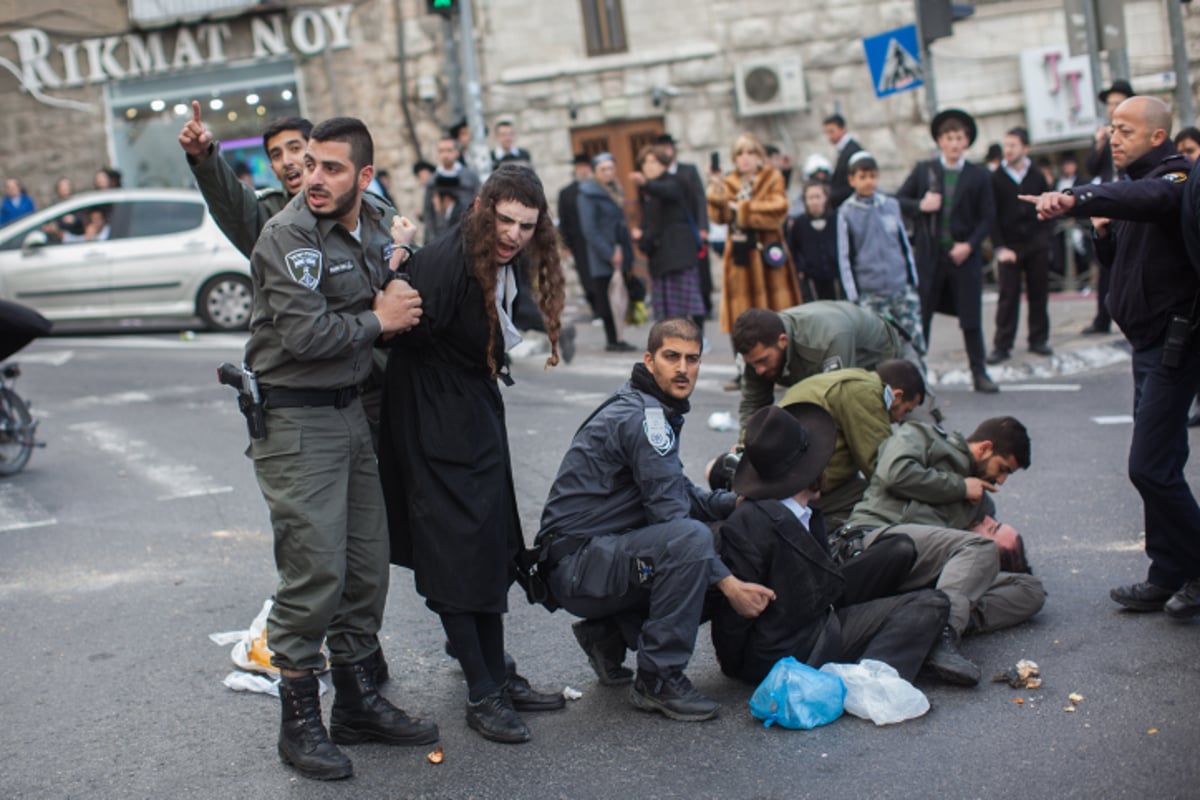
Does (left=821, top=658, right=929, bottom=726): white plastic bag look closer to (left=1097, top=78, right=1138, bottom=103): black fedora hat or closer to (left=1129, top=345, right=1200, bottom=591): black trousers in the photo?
(left=1129, top=345, right=1200, bottom=591): black trousers

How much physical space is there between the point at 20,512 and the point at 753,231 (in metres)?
5.32

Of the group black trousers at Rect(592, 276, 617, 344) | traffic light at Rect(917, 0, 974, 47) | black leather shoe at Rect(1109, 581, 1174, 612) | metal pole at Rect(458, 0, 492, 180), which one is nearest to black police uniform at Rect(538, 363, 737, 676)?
black leather shoe at Rect(1109, 581, 1174, 612)

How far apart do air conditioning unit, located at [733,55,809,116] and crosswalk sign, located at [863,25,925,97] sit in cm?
557

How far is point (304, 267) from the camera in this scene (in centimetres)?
420

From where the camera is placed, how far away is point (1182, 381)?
5.07 meters

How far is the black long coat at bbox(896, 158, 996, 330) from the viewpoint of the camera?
1006 centimetres

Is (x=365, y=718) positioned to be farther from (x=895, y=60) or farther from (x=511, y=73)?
(x=511, y=73)

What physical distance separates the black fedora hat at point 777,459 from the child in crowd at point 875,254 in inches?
173

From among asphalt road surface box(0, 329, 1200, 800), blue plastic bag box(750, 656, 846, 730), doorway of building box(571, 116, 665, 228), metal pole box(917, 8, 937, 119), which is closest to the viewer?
asphalt road surface box(0, 329, 1200, 800)

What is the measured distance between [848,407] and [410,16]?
1470 cm

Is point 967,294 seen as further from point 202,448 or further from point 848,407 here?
point 202,448

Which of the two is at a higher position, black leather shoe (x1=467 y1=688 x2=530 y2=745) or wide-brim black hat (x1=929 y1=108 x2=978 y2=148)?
wide-brim black hat (x1=929 y1=108 x2=978 y2=148)

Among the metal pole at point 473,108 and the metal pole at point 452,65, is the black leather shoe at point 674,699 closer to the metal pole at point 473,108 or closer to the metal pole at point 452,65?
the metal pole at point 473,108

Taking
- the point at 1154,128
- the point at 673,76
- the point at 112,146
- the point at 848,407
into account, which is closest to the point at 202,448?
the point at 848,407
